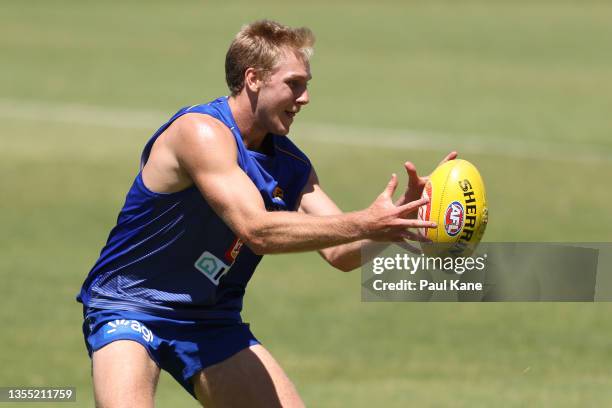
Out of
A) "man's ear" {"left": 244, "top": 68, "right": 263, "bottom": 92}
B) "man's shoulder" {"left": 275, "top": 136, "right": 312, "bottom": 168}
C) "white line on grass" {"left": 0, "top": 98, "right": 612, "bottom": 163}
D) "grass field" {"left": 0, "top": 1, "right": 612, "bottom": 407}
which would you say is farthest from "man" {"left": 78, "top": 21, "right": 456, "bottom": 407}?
"white line on grass" {"left": 0, "top": 98, "right": 612, "bottom": 163}

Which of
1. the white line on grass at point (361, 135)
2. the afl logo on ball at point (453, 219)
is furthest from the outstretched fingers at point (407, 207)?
the white line on grass at point (361, 135)

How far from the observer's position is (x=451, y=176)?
7980 millimetres

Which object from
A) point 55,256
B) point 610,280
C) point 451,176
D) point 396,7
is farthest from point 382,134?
point 396,7

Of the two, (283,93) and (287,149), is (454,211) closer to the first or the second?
(287,149)

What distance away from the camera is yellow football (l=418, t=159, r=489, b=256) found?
783cm

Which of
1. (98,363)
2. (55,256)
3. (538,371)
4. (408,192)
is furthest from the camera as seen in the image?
(55,256)

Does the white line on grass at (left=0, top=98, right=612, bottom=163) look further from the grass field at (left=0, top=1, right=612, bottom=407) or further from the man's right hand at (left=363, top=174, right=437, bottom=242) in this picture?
the man's right hand at (left=363, top=174, right=437, bottom=242)

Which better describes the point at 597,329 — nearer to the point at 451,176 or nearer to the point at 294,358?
the point at 294,358

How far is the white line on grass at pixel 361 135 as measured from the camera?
76.7ft

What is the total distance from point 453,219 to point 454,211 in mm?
48

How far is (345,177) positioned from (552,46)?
19848 mm

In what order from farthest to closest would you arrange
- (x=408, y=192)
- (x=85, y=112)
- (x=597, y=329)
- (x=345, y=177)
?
(x=85, y=112), (x=345, y=177), (x=597, y=329), (x=408, y=192)

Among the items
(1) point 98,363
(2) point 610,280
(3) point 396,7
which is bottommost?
(1) point 98,363

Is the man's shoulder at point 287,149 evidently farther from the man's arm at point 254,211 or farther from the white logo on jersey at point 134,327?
the white logo on jersey at point 134,327
